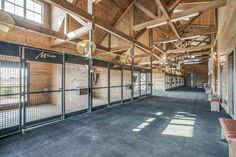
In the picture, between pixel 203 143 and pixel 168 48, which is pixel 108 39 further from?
pixel 203 143

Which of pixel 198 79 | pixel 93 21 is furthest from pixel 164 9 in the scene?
pixel 198 79

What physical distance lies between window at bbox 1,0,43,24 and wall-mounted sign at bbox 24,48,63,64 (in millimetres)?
3532

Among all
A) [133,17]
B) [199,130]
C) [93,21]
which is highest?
[133,17]

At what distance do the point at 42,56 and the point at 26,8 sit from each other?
408 centimetres

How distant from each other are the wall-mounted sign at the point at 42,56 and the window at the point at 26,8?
3.53m

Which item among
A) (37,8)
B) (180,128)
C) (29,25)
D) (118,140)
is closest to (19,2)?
(37,8)

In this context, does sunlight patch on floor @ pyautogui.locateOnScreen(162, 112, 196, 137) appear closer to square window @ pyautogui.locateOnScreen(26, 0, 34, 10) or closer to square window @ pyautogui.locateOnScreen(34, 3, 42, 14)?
square window @ pyautogui.locateOnScreen(26, 0, 34, 10)

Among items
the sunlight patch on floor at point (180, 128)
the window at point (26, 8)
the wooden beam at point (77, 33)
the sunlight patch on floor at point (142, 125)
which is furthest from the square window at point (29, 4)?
the sunlight patch on floor at point (180, 128)

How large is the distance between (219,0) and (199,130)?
540 cm

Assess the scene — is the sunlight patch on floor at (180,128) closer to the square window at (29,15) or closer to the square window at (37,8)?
the square window at (29,15)

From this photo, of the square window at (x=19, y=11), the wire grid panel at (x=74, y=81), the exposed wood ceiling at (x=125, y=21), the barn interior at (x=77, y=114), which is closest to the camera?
the barn interior at (x=77, y=114)

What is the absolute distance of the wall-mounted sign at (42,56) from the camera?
11.3ft

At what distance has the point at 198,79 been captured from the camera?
79.3 ft

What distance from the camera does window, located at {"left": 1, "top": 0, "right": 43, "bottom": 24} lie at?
223 inches
